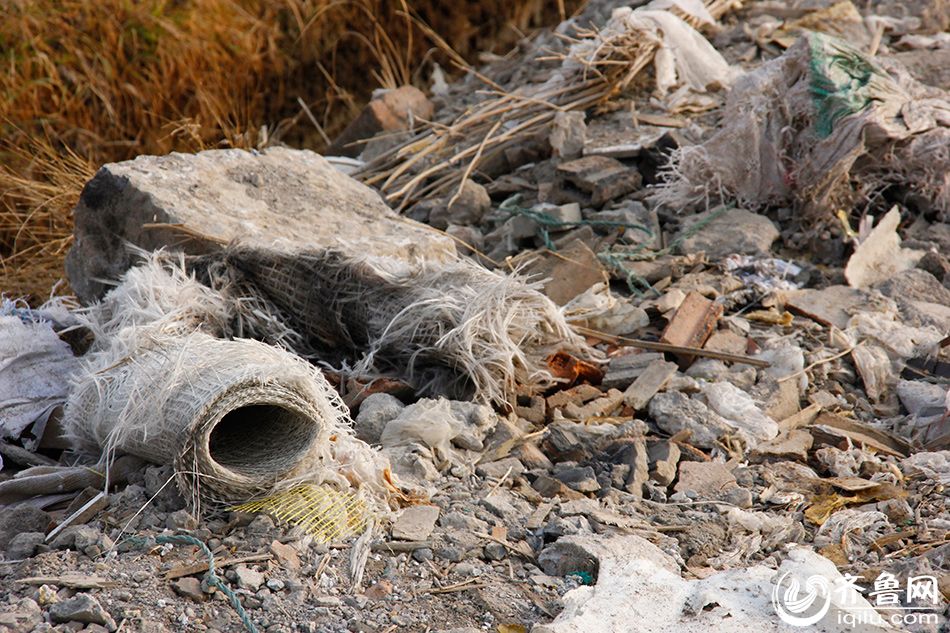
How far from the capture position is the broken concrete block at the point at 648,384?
301 centimetres

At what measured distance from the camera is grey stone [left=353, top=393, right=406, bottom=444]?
2.79m

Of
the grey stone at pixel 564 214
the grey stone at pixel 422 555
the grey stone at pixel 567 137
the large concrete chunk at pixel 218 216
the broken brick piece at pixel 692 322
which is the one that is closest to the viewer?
the grey stone at pixel 422 555

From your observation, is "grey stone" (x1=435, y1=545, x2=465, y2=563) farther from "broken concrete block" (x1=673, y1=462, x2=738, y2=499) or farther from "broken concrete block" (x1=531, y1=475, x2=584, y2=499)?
"broken concrete block" (x1=673, y1=462, x2=738, y2=499)

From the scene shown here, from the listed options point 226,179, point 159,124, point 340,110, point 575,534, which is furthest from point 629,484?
point 340,110

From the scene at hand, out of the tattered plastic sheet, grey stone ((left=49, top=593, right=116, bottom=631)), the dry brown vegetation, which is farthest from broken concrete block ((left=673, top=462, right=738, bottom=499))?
the dry brown vegetation

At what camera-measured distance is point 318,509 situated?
2.38 meters

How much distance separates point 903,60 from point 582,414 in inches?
123

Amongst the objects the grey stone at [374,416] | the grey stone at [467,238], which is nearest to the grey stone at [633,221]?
the grey stone at [467,238]

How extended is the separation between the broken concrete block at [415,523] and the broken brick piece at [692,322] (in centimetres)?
117

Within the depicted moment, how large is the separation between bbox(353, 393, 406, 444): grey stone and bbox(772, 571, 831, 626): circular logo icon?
1.13 meters

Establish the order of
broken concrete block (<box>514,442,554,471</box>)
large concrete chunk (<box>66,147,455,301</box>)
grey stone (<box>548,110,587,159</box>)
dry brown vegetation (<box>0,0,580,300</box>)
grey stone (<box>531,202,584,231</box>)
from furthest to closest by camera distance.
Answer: dry brown vegetation (<box>0,0,580,300</box>) < grey stone (<box>548,110,587,159</box>) < grey stone (<box>531,202,584,231</box>) < large concrete chunk (<box>66,147,455,301</box>) < broken concrete block (<box>514,442,554,471</box>)

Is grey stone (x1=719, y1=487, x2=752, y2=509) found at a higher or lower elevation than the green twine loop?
lower

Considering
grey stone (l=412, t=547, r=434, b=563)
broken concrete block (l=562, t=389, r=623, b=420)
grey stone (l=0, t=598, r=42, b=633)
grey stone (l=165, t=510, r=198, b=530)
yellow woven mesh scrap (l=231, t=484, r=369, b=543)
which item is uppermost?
grey stone (l=0, t=598, r=42, b=633)

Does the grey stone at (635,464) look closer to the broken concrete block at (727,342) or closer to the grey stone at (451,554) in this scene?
the grey stone at (451,554)
